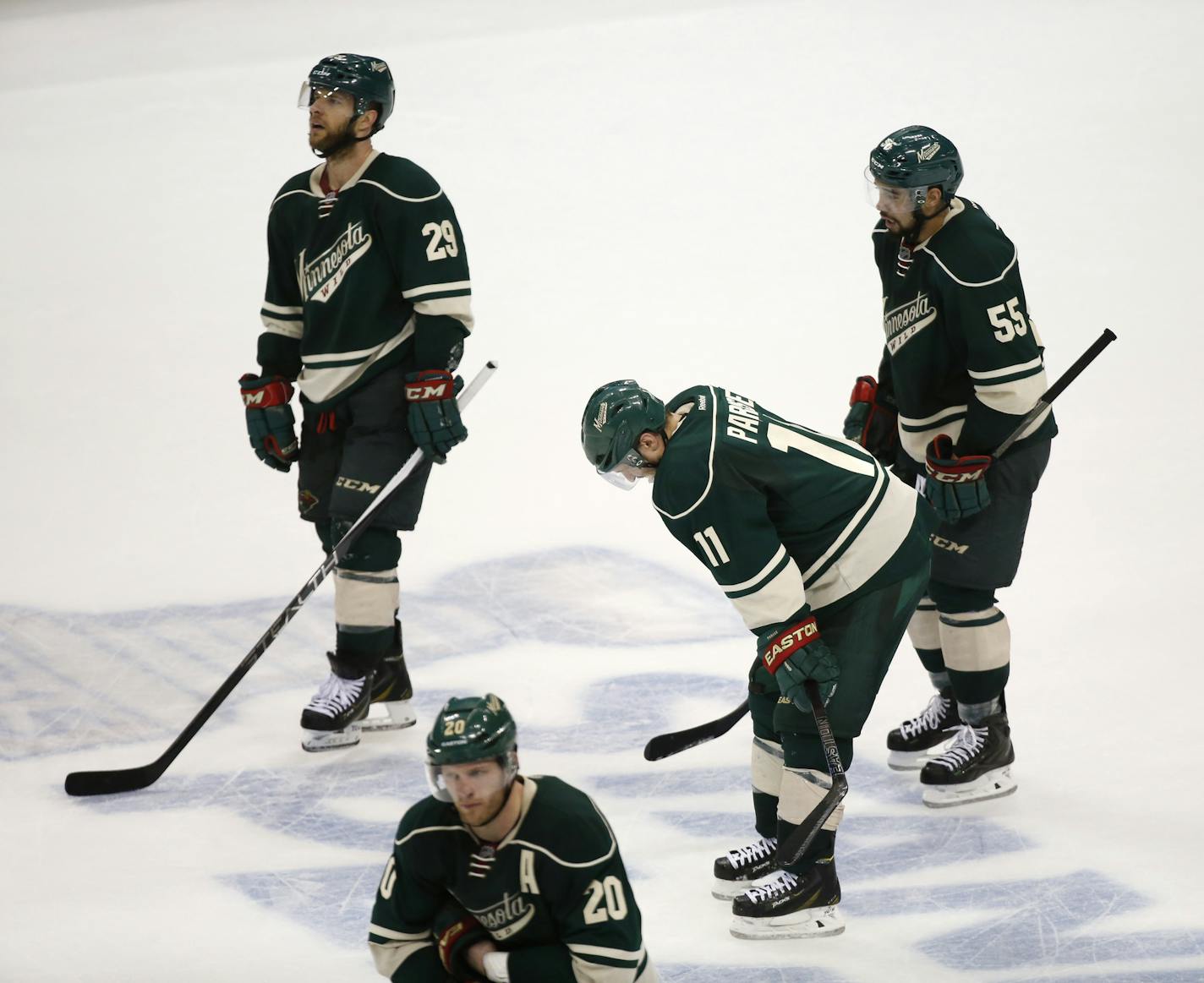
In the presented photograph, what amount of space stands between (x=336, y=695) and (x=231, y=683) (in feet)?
0.97

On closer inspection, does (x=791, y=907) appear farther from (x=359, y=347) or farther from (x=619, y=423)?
(x=359, y=347)

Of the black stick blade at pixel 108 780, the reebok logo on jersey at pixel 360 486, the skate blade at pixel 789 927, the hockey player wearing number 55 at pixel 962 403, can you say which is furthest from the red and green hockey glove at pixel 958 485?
the black stick blade at pixel 108 780

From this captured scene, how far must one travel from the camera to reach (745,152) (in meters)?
7.38

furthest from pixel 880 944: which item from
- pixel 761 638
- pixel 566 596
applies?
pixel 566 596

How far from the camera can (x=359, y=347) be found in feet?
13.5

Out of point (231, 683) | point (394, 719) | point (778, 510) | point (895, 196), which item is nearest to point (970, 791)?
point (778, 510)

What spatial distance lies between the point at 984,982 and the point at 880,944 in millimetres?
226

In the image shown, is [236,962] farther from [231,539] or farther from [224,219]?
[224,219]

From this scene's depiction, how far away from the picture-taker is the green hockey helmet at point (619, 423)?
3.02 metres

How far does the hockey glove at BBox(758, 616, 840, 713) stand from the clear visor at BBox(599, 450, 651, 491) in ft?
1.21

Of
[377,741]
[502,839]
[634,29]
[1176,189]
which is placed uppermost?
[634,29]

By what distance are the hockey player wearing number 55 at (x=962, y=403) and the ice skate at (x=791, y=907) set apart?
59cm

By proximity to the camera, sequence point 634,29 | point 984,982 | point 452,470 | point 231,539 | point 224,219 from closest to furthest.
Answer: point 984,982
point 231,539
point 452,470
point 224,219
point 634,29

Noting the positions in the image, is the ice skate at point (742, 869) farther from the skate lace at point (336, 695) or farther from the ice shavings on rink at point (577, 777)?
the skate lace at point (336, 695)
